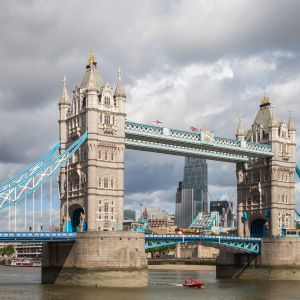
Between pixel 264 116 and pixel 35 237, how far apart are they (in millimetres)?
50477

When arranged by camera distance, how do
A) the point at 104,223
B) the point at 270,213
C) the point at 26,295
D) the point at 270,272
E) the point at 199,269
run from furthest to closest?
the point at 199,269
the point at 270,213
the point at 270,272
the point at 104,223
the point at 26,295

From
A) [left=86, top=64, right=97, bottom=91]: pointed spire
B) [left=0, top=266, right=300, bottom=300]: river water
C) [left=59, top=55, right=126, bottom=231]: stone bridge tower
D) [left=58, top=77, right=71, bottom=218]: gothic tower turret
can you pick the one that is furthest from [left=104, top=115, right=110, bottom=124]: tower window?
[left=0, top=266, right=300, bottom=300]: river water

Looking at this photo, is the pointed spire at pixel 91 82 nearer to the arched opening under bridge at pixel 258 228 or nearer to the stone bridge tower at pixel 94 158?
the stone bridge tower at pixel 94 158

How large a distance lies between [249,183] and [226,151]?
1003 centimetres

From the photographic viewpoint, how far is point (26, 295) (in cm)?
7494

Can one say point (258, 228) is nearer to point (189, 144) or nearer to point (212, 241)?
point (212, 241)

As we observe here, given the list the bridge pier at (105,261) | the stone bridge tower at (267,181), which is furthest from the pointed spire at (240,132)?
the bridge pier at (105,261)

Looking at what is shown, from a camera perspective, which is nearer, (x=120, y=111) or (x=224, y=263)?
(x=120, y=111)

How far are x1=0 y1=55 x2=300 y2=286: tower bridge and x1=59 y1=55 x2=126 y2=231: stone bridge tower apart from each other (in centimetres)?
13

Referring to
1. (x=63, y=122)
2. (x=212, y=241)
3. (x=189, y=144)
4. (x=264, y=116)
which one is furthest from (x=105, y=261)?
(x=264, y=116)

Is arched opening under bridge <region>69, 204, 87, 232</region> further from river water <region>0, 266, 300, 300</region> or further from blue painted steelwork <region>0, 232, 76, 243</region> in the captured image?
river water <region>0, 266, 300, 300</region>

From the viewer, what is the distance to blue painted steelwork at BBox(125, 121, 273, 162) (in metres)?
98.6

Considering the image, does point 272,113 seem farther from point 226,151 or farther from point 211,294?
point 211,294

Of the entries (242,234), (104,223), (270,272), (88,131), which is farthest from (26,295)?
(242,234)
